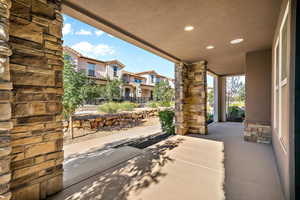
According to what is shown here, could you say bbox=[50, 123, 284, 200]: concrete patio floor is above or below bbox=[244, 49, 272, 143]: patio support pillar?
below

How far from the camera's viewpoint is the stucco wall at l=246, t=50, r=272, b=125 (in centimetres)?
373

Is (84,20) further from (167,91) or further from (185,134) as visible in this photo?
(167,91)

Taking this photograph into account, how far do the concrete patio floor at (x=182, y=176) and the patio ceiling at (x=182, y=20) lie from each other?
269 cm

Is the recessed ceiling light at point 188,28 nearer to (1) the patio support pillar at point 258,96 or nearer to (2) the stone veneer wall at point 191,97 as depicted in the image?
(2) the stone veneer wall at point 191,97

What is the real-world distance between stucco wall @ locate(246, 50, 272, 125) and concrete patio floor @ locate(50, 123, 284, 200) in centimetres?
95

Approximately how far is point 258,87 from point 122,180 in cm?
432

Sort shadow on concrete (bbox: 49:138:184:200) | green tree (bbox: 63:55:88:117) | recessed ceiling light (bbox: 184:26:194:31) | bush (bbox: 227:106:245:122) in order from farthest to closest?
bush (bbox: 227:106:245:122), green tree (bbox: 63:55:88:117), recessed ceiling light (bbox: 184:26:194:31), shadow on concrete (bbox: 49:138:184:200)

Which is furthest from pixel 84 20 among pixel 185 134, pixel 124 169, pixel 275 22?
pixel 185 134

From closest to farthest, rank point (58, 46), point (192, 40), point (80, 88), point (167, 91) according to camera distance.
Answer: point (58, 46), point (192, 40), point (80, 88), point (167, 91)

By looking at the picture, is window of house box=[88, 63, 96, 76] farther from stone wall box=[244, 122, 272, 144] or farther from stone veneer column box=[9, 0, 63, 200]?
stone wall box=[244, 122, 272, 144]

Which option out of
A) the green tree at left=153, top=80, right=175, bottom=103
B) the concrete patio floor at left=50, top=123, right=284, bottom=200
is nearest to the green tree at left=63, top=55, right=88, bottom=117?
the concrete patio floor at left=50, top=123, right=284, bottom=200

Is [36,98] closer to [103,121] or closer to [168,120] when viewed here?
[168,120]

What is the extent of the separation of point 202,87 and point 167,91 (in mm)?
9445

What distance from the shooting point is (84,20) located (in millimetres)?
2320
